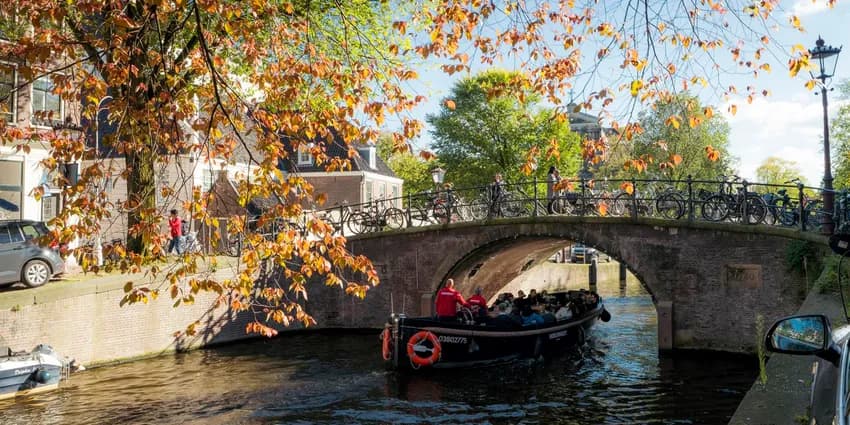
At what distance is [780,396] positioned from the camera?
5062 mm

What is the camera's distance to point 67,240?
19.6ft

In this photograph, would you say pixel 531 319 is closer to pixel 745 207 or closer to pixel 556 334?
pixel 556 334

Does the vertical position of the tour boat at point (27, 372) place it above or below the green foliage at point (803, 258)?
below

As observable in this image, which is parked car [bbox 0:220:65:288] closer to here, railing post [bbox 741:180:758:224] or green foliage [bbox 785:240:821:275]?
railing post [bbox 741:180:758:224]

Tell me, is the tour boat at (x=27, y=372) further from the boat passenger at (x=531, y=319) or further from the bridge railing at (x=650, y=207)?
the boat passenger at (x=531, y=319)

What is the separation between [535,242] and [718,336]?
696 centimetres

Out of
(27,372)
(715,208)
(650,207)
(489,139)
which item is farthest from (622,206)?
(489,139)

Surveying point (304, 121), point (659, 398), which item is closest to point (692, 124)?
point (304, 121)

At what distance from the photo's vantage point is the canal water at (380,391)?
40.9 ft

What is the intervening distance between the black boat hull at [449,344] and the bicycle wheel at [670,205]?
4748mm

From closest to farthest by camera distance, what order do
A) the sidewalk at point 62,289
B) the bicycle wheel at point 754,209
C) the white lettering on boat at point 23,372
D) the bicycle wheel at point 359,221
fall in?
the white lettering on boat at point 23,372
the sidewalk at point 62,289
the bicycle wheel at point 754,209
the bicycle wheel at point 359,221

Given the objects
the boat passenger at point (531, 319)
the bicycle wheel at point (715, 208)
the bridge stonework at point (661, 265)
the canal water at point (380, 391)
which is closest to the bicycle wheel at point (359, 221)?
the bridge stonework at point (661, 265)

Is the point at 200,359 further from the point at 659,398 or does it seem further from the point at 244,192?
the point at 244,192

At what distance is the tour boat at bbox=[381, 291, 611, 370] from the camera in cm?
1605
